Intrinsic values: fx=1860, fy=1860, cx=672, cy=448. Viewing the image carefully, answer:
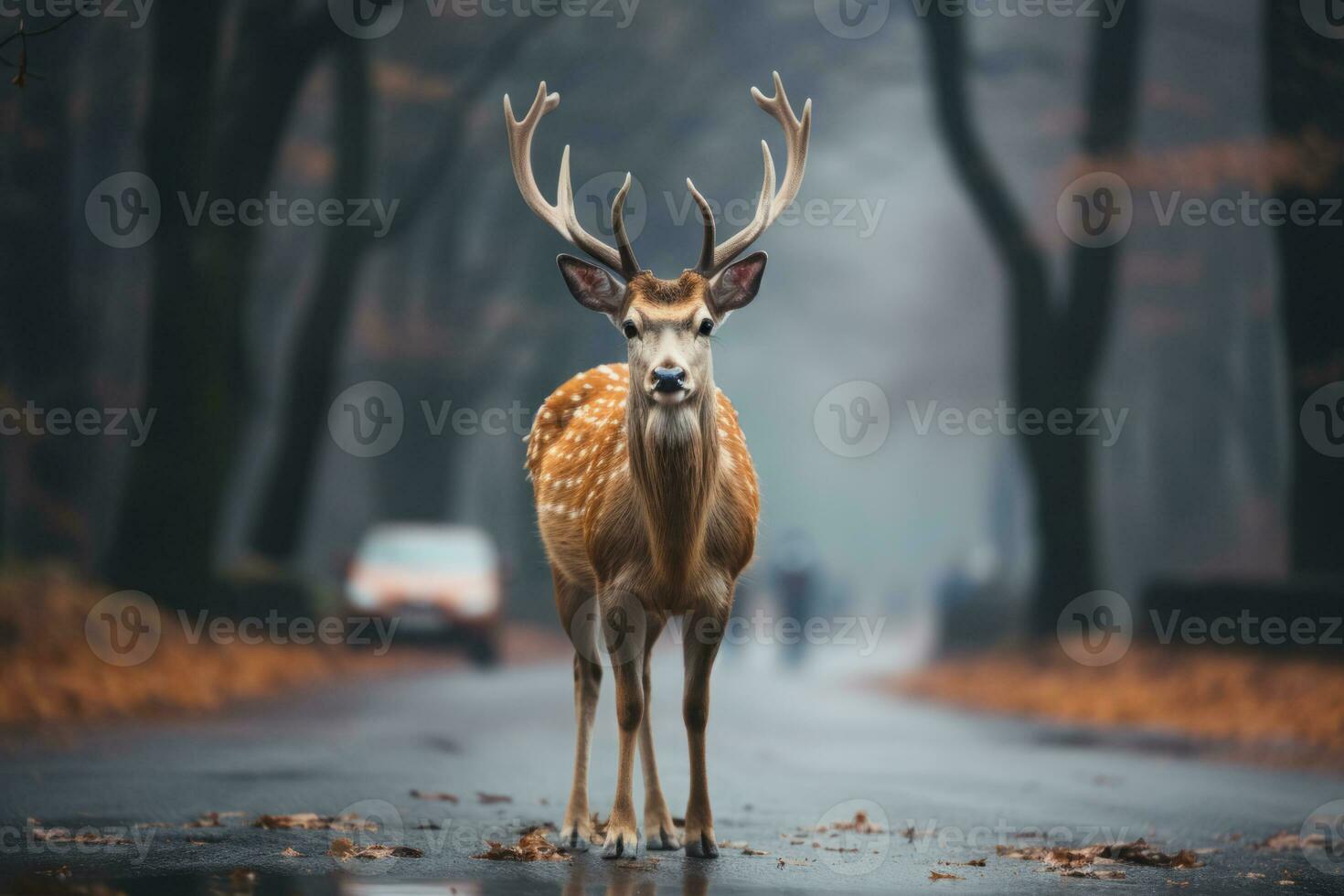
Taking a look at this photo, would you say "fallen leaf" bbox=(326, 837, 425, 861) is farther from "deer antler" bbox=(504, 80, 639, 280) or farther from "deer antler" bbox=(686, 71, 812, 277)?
"deer antler" bbox=(686, 71, 812, 277)

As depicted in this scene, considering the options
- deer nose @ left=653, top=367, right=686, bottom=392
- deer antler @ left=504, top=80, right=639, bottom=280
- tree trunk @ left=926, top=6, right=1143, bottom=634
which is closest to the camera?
deer nose @ left=653, top=367, right=686, bottom=392

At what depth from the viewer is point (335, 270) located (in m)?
28.8

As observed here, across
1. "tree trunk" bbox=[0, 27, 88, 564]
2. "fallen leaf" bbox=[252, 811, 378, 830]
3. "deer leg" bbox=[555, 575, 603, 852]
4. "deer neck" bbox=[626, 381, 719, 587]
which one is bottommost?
"fallen leaf" bbox=[252, 811, 378, 830]

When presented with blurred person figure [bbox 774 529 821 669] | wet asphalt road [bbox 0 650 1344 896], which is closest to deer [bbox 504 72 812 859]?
wet asphalt road [bbox 0 650 1344 896]

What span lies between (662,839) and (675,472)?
6.52ft

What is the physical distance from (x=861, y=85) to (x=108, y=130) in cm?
1601

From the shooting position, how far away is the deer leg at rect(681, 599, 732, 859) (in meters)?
9.48

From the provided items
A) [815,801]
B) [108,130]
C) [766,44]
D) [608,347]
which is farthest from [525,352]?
[815,801]

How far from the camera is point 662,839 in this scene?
9.84 meters

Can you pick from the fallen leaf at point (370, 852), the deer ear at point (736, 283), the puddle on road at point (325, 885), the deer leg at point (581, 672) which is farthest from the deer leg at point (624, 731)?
the deer ear at point (736, 283)

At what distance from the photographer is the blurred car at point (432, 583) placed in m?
27.5

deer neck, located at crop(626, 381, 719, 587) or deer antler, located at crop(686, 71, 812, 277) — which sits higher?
deer antler, located at crop(686, 71, 812, 277)

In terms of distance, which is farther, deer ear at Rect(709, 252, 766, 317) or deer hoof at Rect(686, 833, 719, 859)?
deer ear at Rect(709, 252, 766, 317)

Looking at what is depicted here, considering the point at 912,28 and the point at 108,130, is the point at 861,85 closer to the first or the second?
the point at 912,28
